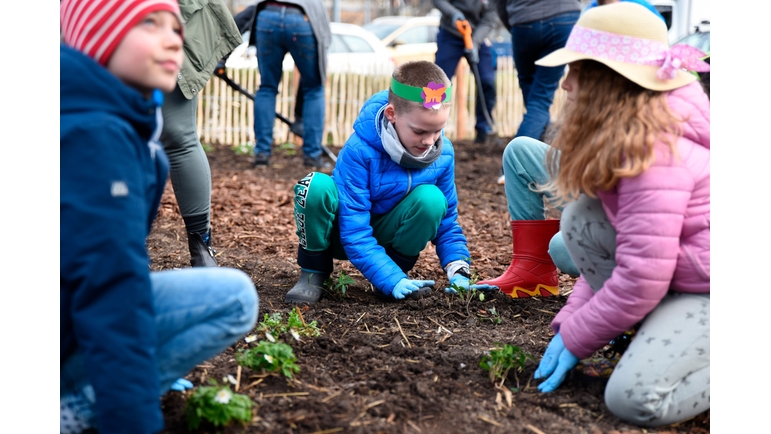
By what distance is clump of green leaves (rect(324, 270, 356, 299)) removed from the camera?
3.43 meters

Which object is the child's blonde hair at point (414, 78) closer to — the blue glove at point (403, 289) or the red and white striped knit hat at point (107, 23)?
the blue glove at point (403, 289)

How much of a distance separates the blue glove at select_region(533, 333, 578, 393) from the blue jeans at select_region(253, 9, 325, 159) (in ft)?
15.5

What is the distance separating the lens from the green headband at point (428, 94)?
313 centimetres

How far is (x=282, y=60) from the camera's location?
6.78m

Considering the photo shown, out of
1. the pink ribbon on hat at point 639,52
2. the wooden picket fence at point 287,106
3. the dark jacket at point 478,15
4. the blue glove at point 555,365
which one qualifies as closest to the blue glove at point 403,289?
the blue glove at point 555,365

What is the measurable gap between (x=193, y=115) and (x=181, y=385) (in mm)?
1651

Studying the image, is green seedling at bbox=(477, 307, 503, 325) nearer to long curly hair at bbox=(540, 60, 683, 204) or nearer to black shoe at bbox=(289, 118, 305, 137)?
long curly hair at bbox=(540, 60, 683, 204)

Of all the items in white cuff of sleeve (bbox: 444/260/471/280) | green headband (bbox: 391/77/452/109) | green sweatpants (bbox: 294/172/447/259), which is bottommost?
white cuff of sleeve (bbox: 444/260/471/280)

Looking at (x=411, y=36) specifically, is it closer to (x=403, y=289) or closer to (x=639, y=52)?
(x=403, y=289)

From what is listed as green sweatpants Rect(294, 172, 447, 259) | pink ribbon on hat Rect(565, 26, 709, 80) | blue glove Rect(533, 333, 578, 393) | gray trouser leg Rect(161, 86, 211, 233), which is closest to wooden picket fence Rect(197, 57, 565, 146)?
gray trouser leg Rect(161, 86, 211, 233)

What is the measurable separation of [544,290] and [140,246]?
219 cm

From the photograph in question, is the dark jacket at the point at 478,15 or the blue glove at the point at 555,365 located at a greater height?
the dark jacket at the point at 478,15

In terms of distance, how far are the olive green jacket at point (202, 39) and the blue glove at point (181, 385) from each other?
5.10ft

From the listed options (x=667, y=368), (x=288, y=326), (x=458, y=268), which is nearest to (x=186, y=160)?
(x=288, y=326)
